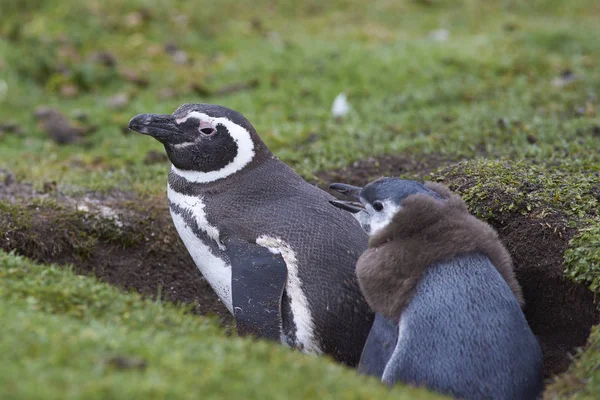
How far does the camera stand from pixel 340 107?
345 inches

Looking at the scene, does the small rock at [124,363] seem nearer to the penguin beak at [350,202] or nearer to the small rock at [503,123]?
the penguin beak at [350,202]

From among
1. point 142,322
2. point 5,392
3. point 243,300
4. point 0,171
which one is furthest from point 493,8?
point 5,392

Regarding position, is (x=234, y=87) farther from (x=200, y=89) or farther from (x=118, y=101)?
(x=118, y=101)

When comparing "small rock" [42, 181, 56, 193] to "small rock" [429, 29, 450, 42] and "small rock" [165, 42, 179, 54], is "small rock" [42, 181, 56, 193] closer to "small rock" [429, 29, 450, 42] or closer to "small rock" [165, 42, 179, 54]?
"small rock" [165, 42, 179, 54]

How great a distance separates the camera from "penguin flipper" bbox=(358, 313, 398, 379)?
4098 millimetres

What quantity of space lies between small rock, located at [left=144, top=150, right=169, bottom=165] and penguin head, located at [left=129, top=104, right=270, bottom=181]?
95.4 inches

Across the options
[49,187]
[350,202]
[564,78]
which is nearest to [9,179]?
[49,187]

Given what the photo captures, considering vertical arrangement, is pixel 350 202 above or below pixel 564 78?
below

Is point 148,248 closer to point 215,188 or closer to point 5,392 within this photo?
point 215,188

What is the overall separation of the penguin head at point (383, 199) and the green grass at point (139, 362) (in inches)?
41.3

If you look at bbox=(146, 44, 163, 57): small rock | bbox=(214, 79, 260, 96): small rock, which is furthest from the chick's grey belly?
bbox=(146, 44, 163, 57): small rock

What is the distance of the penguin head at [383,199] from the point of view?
4.20m

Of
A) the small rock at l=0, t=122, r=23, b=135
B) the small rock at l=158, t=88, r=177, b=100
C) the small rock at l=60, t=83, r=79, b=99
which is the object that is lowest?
the small rock at l=0, t=122, r=23, b=135

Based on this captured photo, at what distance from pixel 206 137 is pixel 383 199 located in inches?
57.7
